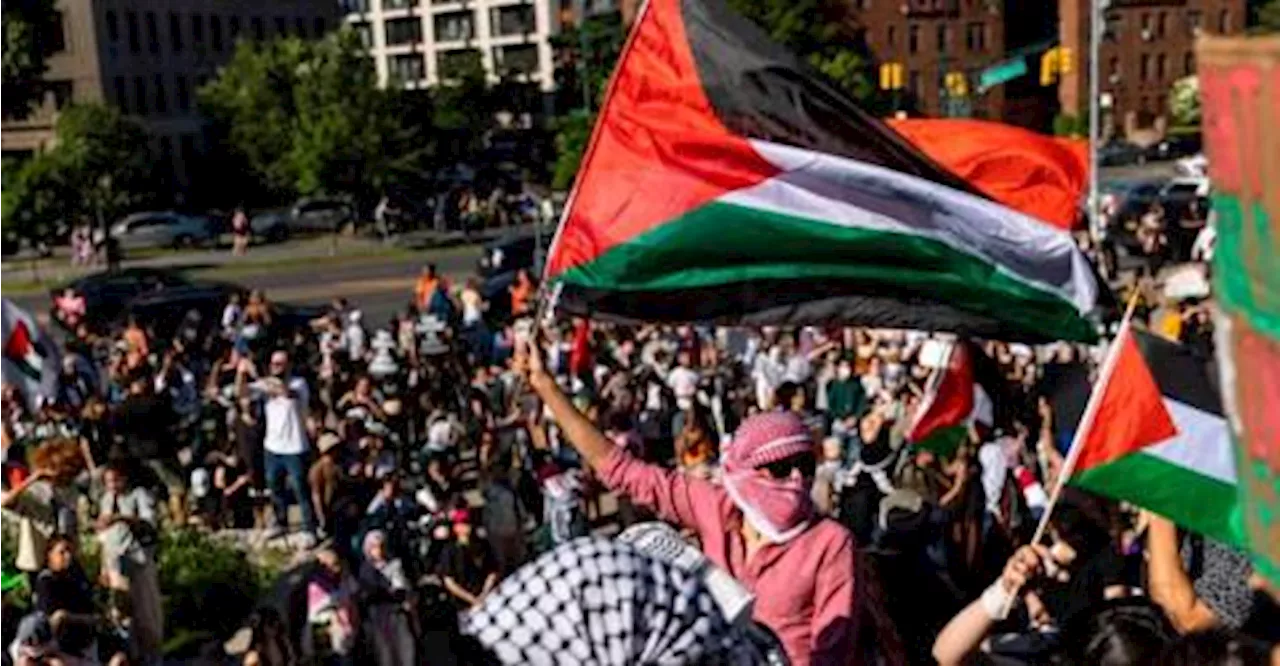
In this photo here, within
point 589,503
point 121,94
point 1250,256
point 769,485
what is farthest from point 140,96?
point 1250,256

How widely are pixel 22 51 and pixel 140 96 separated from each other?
3481 cm

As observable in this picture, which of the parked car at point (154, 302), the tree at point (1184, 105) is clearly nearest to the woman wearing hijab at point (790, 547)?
the parked car at point (154, 302)

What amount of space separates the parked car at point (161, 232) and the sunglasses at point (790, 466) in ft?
162

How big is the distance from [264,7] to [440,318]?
63853 mm

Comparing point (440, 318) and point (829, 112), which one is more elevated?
point (829, 112)

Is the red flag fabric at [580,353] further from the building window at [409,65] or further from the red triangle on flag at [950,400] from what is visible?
the building window at [409,65]

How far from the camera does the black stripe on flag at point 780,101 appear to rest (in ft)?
22.0

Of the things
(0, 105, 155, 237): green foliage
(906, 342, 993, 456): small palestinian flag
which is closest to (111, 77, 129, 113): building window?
(0, 105, 155, 237): green foliage

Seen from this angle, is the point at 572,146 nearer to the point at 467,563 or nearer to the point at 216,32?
the point at 216,32

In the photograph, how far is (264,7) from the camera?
268 ft

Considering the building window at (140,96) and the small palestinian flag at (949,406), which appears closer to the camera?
the small palestinian flag at (949,406)

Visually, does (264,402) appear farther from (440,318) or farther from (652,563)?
(652,563)

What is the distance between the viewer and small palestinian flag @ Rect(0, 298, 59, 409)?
43.4 feet

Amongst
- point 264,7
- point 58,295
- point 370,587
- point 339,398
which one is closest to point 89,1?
point 264,7
